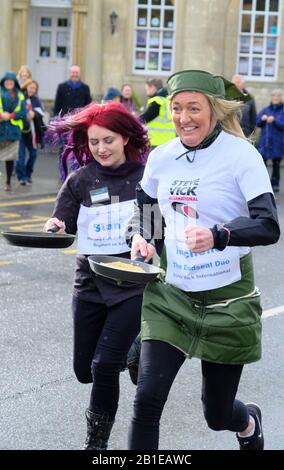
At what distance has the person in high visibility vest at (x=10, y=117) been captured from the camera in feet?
53.6

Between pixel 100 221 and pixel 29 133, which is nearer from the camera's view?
pixel 100 221

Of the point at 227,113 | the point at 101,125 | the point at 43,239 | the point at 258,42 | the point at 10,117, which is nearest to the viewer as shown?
the point at 227,113

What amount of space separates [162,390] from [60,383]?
221 cm

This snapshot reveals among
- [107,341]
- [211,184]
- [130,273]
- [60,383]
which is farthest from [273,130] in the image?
[130,273]

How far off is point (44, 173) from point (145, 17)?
895 cm

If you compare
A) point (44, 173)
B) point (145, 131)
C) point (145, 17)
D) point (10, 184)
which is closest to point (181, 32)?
point (145, 17)

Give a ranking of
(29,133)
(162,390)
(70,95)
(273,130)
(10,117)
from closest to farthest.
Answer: (162,390) < (10,117) < (29,133) < (273,130) < (70,95)

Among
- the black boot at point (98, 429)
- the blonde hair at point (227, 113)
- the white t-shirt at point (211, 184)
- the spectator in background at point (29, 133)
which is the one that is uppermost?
the blonde hair at point (227, 113)

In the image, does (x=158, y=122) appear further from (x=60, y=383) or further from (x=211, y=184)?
(x=211, y=184)

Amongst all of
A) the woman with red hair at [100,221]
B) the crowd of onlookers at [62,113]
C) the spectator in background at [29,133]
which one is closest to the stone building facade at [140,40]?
the crowd of onlookers at [62,113]

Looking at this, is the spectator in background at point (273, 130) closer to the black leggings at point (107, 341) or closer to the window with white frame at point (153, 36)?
the window with white frame at point (153, 36)

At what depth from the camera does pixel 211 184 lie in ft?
14.4

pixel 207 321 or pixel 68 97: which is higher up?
pixel 207 321

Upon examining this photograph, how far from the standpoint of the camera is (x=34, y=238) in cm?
479
